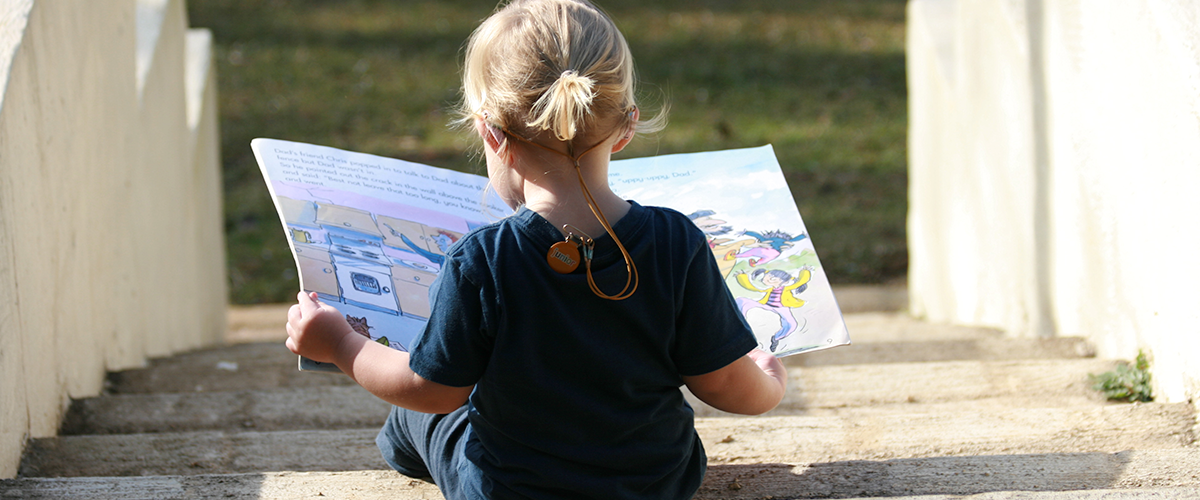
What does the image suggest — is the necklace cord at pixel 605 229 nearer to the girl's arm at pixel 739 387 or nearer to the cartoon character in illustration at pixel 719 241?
the girl's arm at pixel 739 387

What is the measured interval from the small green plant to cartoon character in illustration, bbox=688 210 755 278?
3.29 ft

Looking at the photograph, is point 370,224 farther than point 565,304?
Yes

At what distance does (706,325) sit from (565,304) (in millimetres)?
205

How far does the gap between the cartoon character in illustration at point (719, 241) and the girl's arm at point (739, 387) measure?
1.05ft

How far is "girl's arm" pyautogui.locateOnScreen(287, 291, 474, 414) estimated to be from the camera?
1416 mm

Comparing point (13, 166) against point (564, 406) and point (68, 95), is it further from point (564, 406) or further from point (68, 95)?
point (564, 406)

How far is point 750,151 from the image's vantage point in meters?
1.98

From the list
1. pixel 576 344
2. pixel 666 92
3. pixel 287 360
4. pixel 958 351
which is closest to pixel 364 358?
pixel 576 344

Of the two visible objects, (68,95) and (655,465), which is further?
(68,95)

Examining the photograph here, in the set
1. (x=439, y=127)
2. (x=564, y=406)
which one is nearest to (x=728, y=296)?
(x=564, y=406)

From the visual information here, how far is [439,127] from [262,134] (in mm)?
1463

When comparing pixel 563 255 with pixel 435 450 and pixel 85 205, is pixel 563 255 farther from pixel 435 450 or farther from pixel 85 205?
pixel 85 205

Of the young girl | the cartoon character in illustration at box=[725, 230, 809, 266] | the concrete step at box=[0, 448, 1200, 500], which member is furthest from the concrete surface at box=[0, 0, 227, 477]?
the cartoon character in illustration at box=[725, 230, 809, 266]

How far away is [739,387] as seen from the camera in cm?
149
